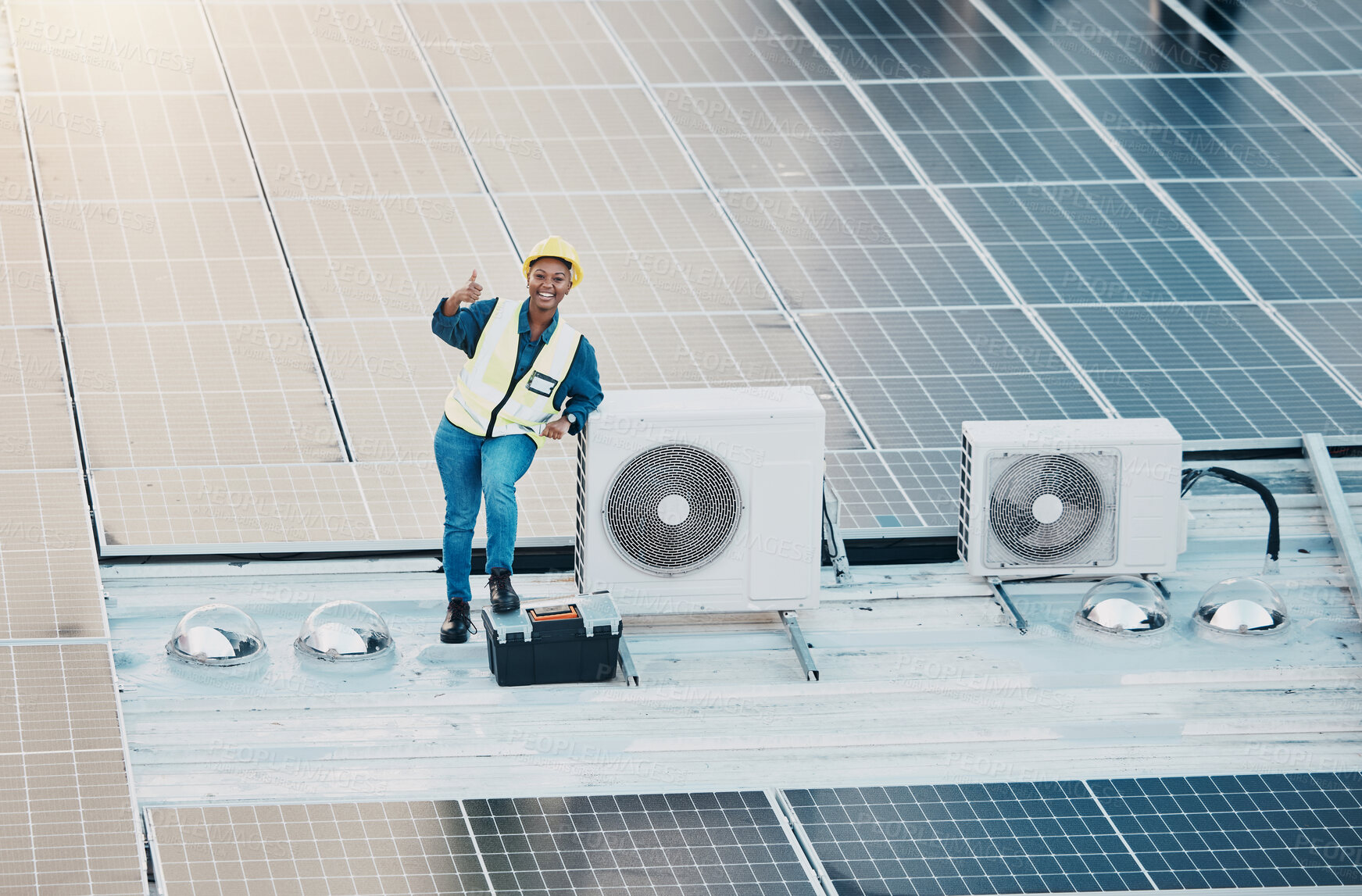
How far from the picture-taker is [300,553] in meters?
9.45

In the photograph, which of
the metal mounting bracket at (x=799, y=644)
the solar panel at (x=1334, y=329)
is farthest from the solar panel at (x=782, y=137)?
the metal mounting bracket at (x=799, y=644)

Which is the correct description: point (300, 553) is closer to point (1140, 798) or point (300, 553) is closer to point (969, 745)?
point (969, 745)

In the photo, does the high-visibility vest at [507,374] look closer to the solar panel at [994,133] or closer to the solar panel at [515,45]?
the solar panel at [994,133]

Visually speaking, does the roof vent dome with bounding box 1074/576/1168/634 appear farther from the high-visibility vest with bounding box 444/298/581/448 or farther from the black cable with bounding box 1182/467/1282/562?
the high-visibility vest with bounding box 444/298/581/448

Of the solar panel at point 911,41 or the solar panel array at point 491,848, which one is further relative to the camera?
the solar panel at point 911,41

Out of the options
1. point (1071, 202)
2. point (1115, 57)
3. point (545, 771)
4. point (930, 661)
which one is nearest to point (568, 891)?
point (545, 771)

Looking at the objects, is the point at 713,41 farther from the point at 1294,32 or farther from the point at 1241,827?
the point at 1241,827

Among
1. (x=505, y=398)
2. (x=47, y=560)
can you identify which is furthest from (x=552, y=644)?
(x=47, y=560)

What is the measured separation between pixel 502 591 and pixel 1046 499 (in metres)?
2.81

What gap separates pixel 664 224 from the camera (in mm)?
12594

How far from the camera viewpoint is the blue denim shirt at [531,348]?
8.70 metres

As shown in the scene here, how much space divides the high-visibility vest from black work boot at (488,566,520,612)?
0.66 metres

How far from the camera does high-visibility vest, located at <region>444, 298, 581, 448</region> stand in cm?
872

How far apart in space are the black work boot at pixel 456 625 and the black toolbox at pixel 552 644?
0.30m
